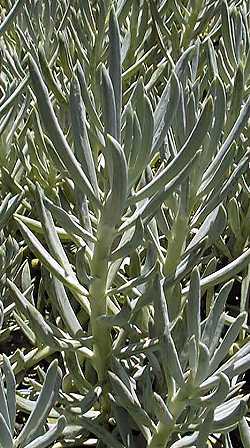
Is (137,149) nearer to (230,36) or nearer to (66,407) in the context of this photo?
(66,407)

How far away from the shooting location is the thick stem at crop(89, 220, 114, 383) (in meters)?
0.57

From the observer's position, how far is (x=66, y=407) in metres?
→ 0.59

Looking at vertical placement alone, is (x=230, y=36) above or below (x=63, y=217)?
above

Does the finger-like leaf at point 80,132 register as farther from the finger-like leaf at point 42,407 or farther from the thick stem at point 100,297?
the finger-like leaf at point 42,407

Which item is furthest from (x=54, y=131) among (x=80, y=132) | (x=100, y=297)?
(x=100, y=297)

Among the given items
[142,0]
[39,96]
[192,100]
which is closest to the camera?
[39,96]

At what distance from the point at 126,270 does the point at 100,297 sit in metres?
0.15

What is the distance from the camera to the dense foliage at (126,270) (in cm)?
53

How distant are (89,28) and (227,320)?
0.45 metres

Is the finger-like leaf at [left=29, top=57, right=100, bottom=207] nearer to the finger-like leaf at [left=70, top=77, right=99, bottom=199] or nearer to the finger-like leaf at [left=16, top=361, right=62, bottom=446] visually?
the finger-like leaf at [left=70, top=77, right=99, bottom=199]

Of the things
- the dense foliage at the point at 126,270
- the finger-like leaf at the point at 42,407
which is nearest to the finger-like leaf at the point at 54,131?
the dense foliage at the point at 126,270

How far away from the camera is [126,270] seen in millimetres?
747

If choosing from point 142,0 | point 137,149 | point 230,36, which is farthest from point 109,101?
point 142,0

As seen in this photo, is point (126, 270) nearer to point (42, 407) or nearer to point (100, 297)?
point (100, 297)
